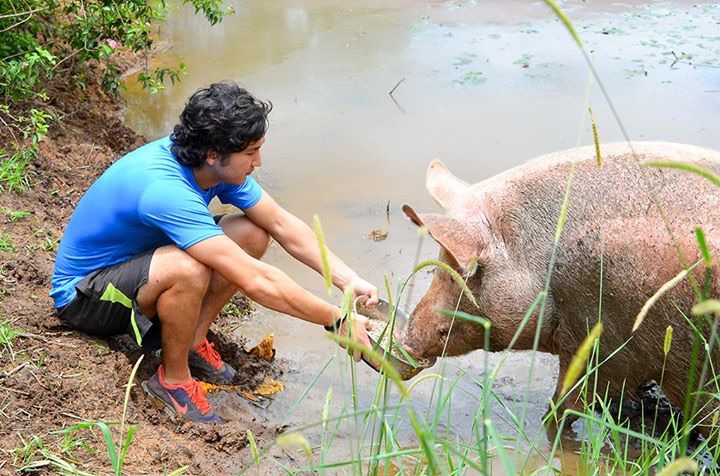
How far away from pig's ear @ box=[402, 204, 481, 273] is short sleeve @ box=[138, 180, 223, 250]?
96 cm

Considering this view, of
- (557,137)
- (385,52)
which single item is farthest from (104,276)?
(385,52)

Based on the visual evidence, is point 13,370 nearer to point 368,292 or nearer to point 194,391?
point 194,391

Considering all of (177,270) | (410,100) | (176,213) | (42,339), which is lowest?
(410,100)

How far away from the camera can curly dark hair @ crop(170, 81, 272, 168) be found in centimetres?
434

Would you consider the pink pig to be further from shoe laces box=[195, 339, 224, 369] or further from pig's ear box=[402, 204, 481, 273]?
shoe laces box=[195, 339, 224, 369]

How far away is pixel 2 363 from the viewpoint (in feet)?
13.4

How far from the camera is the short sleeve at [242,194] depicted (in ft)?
15.7

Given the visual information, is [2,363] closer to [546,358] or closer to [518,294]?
[518,294]

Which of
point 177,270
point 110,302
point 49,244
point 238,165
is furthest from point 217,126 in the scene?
point 49,244

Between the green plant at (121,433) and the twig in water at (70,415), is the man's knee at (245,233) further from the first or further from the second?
the green plant at (121,433)

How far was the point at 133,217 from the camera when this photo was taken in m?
4.34

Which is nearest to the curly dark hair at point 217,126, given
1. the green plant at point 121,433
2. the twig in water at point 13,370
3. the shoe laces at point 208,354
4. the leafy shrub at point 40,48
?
the shoe laces at point 208,354

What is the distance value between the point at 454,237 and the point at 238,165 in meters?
1.08

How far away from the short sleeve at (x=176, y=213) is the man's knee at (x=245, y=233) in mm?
602
